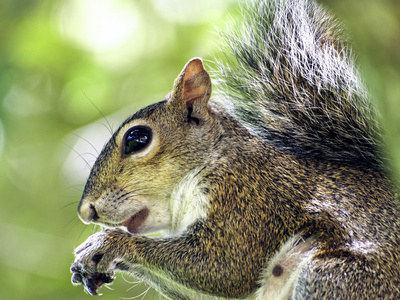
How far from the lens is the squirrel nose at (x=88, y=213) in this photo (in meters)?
2.06

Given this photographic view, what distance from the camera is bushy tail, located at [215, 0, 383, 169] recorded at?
84.6 inches

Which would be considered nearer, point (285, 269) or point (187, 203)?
point (285, 269)

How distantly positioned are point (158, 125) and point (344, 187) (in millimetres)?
777

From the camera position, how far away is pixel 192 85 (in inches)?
87.0

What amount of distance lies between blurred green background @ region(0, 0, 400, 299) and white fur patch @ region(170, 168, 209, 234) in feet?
6.18

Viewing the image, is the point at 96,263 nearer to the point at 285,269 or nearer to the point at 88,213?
the point at 88,213

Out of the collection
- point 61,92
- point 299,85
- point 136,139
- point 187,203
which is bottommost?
point 187,203

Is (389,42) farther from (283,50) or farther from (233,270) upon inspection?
(283,50)

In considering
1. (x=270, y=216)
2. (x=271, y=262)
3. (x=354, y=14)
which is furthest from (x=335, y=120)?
(x=354, y=14)

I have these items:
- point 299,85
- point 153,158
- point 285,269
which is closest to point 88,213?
point 153,158

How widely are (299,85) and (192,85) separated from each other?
1.53 feet

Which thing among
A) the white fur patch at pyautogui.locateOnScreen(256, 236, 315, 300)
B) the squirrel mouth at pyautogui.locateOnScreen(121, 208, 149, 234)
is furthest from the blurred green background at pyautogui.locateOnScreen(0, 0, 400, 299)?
the white fur patch at pyautogui.locateOnScreen(256, 236, 315, 300)

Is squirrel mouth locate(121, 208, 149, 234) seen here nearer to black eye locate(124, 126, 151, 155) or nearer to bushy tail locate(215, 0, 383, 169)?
black eye locate(124, 126, 151, 155)

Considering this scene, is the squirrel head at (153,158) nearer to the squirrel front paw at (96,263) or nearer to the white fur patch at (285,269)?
the squirrel front paw at (96,263)
